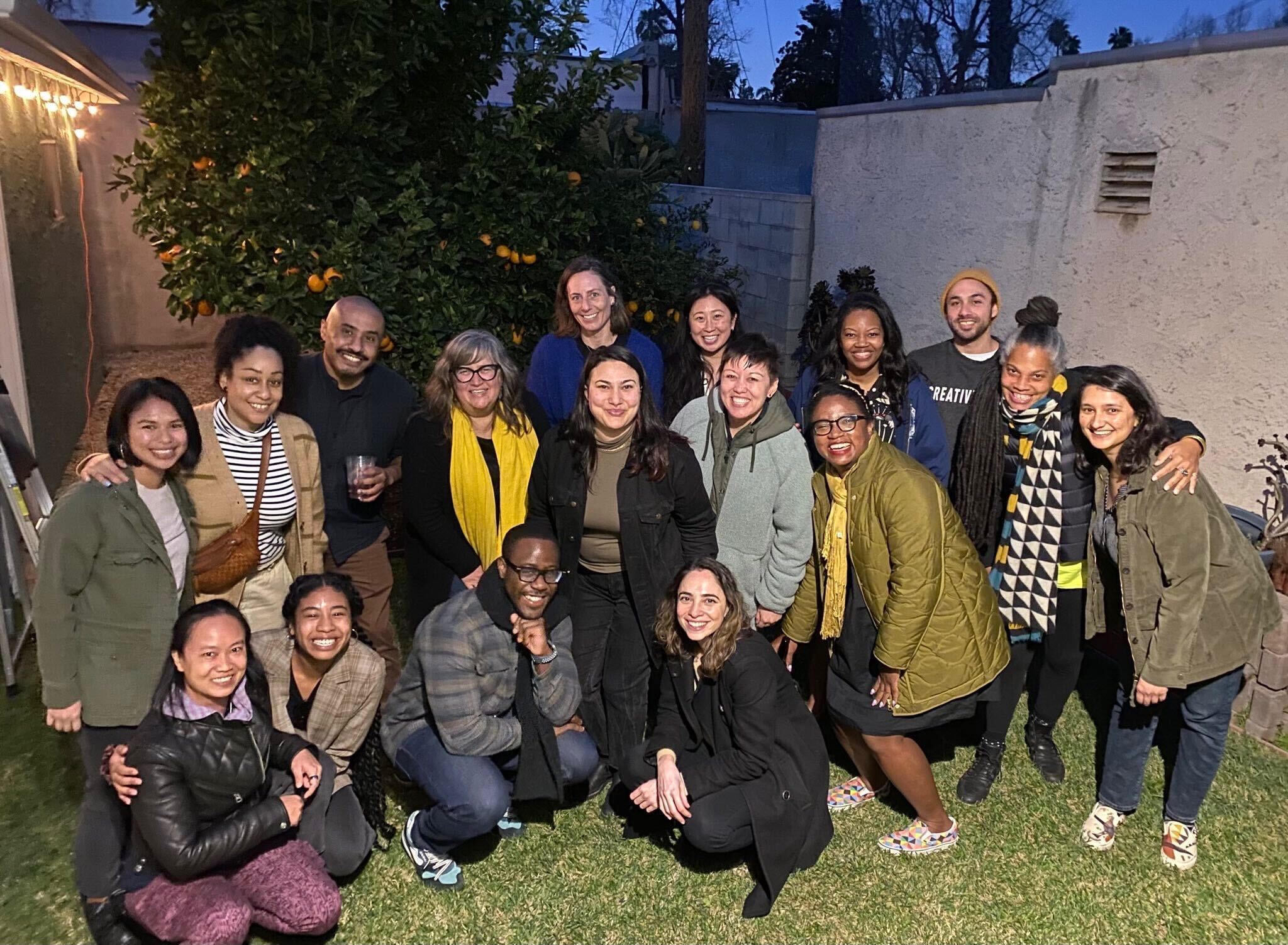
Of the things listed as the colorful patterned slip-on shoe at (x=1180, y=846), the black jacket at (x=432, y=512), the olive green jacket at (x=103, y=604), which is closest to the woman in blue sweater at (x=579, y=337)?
the black jacket at (x=432, y=512)

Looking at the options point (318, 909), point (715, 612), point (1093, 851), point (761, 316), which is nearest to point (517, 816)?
point (318, 909)

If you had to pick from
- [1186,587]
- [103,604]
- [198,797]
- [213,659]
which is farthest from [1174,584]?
[103,604]

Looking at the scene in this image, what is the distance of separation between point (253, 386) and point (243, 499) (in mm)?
399

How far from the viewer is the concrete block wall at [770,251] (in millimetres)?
9539

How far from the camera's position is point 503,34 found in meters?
6.00

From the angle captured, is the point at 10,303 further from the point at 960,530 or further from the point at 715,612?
the point at 960,530

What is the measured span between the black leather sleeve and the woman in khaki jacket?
660 millimetres

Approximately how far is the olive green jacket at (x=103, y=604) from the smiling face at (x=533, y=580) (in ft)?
3.57

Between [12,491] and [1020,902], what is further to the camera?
[12,491]

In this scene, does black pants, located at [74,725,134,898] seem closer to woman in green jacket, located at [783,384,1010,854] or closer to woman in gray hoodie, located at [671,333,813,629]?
woman in gray hoodie, located at [671,333,813,629]

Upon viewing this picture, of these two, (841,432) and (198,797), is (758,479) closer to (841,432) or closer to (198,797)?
(841,432)

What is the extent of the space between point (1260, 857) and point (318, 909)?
3.36 meters

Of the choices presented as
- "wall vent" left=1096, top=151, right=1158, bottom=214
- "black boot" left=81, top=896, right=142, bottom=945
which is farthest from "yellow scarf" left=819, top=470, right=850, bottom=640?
"wall vent" left=1096, top=151, right=1158, bottom=214

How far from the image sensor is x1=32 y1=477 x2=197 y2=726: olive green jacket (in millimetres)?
2984
